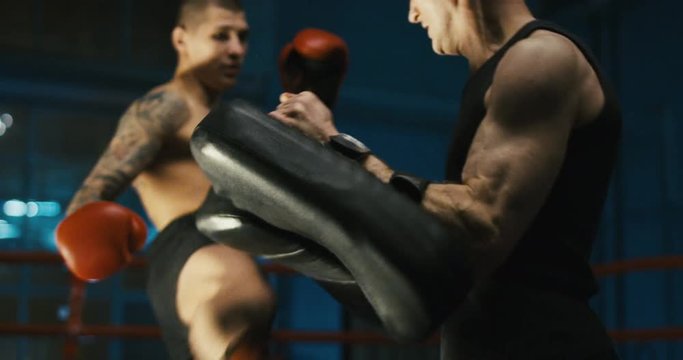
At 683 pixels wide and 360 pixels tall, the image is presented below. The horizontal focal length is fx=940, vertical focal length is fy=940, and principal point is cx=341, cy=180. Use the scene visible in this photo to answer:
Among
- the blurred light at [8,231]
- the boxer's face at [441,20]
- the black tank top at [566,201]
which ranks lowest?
the blurred light at [8,231]

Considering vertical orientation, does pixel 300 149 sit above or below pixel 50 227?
above

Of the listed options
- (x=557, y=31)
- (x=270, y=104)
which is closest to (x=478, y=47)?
(x=557, y=31)

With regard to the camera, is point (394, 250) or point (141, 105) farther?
point (141, 105)

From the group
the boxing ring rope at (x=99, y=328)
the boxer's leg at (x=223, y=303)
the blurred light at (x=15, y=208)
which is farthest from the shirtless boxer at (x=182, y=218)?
the blurred light at (x=15, y=208)

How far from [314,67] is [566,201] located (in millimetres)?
1003

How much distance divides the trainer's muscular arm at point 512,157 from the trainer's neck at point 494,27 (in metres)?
0.11

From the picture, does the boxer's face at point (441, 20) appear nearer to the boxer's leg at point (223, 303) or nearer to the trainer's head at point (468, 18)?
the trainer's head at point (468, 18)

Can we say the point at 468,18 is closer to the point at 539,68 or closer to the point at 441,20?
the point at 441,20

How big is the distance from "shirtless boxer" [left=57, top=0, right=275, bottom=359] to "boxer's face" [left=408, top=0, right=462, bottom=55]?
0.94 metres

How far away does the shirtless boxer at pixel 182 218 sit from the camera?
1982mm

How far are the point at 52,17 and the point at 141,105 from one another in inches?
193

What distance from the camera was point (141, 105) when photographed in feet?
7.80

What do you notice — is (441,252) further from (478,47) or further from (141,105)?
(141,105)

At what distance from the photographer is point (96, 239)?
202 cm
